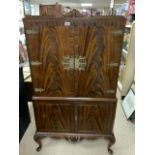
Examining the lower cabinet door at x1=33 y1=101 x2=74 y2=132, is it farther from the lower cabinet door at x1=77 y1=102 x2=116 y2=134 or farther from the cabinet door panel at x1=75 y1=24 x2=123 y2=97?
the cabinet door panel at x1=75 y1=24 x2=123 y2=97

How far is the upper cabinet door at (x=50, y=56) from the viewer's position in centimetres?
129

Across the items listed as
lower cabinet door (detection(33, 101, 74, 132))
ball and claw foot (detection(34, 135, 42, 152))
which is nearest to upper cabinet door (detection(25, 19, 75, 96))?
lower cabinet door (detection(33, 101, 74, 132))

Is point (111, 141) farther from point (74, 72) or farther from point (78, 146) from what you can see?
point (74, 72)

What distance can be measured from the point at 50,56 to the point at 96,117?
30.3 inches

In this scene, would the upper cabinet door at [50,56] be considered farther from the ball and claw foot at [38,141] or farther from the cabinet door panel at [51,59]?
the ball and claw foot at [38,141]

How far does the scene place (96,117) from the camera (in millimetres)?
1615

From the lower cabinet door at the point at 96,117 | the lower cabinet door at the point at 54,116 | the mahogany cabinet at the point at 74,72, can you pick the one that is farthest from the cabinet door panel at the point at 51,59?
the lower cabinet door at the point at 96,117

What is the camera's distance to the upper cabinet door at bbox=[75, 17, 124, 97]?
1.27 m

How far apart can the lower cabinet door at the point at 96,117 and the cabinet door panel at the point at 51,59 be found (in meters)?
0.23

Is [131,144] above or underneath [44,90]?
underneath
